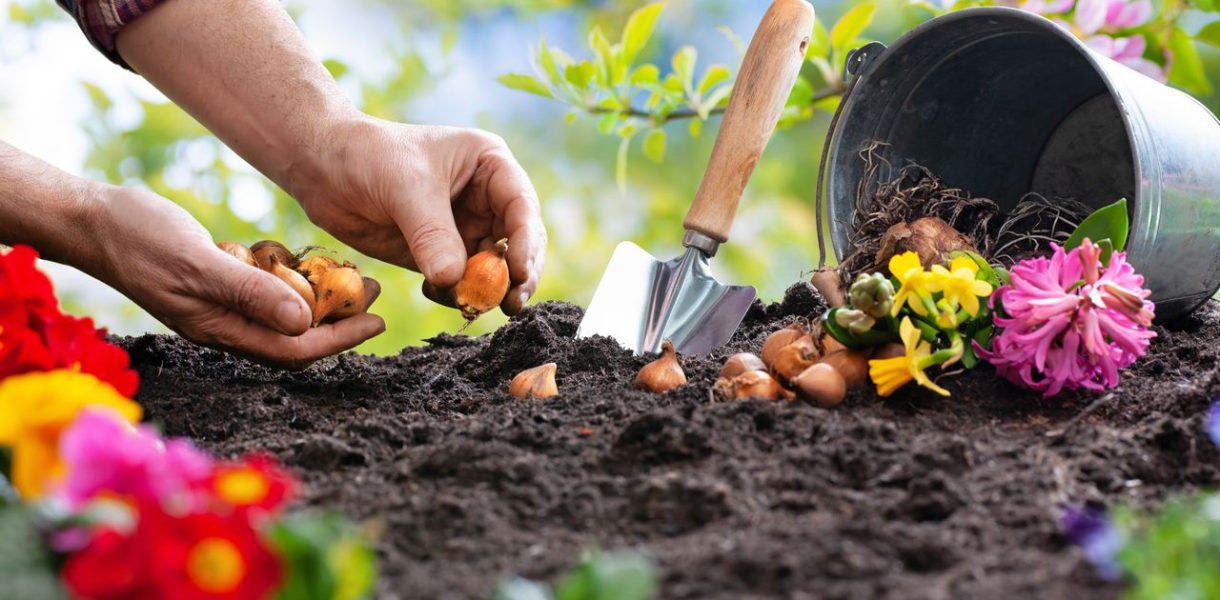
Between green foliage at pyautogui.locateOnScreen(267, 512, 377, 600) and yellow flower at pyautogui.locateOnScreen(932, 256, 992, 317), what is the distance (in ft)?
2.49

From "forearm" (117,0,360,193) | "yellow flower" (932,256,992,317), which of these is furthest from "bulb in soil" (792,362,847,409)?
"forearm" (117,0,360,193)

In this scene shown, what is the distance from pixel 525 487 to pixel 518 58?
198 cm

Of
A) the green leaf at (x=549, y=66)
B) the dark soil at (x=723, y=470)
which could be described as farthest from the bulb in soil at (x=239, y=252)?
the green leaf at (x=549, y=66)

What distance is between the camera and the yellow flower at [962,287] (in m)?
1.12

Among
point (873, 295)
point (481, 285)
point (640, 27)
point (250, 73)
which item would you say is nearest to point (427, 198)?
point (481, 285)

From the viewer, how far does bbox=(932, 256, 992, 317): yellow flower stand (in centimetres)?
112

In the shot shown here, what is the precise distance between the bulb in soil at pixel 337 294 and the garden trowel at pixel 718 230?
0.31 m

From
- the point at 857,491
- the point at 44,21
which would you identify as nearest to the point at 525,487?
the point at 857,491

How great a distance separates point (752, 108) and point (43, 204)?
35.6 inches

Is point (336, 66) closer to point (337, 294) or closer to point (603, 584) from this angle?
point (337, 294)

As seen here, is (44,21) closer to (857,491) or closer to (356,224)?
(356,224)

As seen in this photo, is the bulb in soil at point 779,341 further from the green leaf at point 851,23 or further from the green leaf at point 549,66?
the green leaf at point 549,66

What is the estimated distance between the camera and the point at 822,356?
121 centimetres

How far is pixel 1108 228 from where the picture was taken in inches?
49.1
